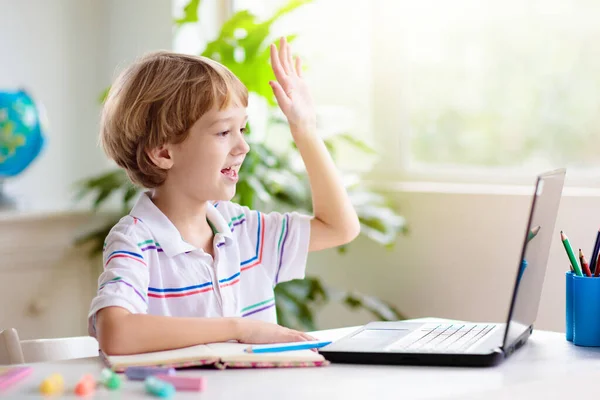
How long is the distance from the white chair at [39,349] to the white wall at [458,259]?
123 centimetres

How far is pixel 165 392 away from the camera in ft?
3.39

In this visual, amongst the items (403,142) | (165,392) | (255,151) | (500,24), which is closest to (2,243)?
(255,151)

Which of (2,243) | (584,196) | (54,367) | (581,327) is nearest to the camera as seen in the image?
(54,367)

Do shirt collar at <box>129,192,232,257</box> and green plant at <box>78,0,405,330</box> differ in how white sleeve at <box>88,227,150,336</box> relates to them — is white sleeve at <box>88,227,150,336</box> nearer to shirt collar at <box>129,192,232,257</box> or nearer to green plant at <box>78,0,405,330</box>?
shirt collar at <box>129,192,232,257</box>

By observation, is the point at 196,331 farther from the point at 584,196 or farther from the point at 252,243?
the point at 584,196

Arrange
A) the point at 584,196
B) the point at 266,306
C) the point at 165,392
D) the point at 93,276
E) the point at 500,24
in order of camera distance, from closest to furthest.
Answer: the point at 165,392 → the point at 266,306 → the point at 584,196 → the point at 500,24 → the point at 93,276

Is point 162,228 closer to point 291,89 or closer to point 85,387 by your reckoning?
point 291,89

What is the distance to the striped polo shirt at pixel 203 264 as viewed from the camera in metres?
1.36

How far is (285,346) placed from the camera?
1.22 m

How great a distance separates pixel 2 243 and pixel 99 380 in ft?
5.73

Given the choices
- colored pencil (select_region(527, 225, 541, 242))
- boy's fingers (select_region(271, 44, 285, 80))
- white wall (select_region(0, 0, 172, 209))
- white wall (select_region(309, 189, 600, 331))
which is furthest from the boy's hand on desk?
white wall (select_region(0, 0, 172, 209))

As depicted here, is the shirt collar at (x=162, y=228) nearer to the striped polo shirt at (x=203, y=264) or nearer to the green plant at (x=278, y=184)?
the striped polo shirt at (x=203, y=264)

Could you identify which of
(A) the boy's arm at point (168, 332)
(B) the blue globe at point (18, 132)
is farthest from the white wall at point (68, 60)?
(A) the boy's arm at point (168, 332)

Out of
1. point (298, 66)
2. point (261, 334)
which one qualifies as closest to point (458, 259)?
point (298, 66)
